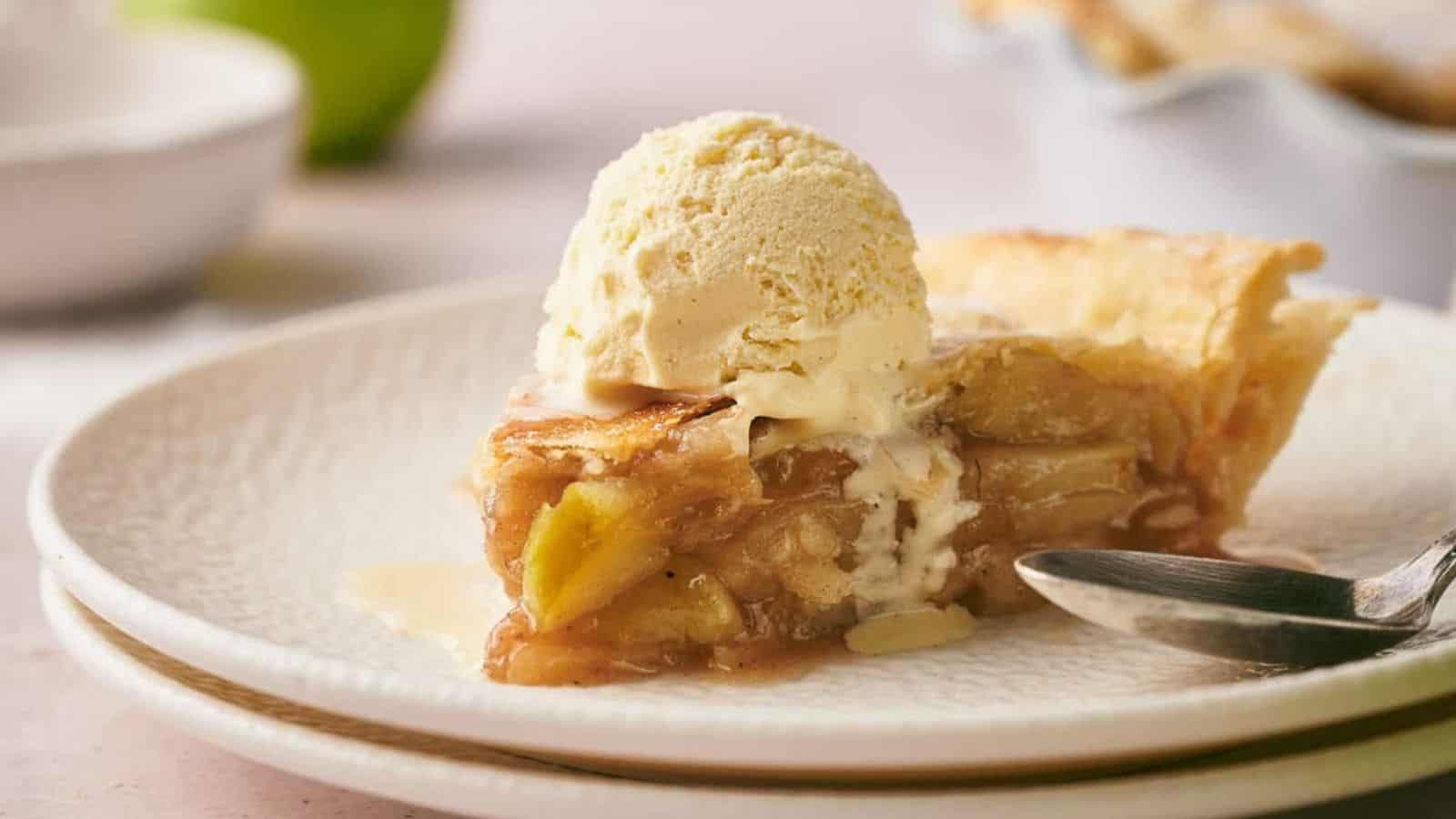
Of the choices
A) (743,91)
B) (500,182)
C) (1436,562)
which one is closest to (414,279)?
(500,182)

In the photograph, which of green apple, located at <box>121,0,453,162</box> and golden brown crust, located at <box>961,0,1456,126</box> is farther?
green apple, located at <box>121,0,453,162</box>

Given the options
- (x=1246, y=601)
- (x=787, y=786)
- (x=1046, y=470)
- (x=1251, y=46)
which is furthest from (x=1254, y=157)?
(x=787, y=786)

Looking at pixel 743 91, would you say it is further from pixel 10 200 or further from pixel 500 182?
pixel 10 200

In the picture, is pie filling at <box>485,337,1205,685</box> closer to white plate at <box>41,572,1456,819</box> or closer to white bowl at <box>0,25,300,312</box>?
white plate at <box>41,572,1456,819</box>

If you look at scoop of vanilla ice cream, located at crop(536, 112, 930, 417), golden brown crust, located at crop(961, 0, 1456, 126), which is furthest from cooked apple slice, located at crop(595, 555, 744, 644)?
golden brown crust, located at crop(961, 0, 1456, 126)

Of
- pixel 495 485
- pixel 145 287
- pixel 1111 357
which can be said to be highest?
pixel 1111 357

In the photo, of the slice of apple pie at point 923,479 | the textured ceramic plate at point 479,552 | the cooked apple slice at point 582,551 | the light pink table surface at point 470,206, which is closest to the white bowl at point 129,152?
the light pink table surface at point 470,206
